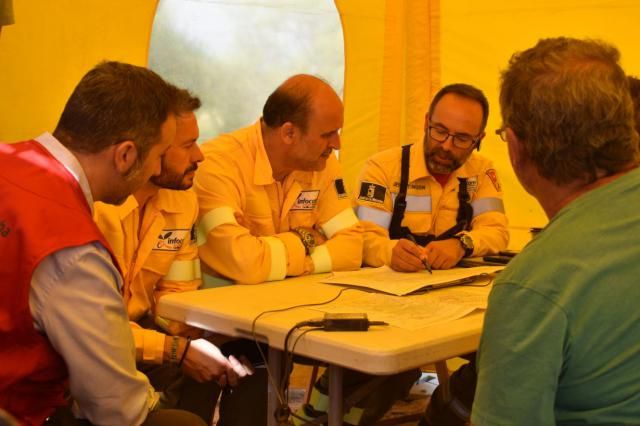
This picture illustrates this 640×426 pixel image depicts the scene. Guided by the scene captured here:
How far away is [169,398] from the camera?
8.07ft

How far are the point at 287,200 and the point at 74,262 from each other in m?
1.53

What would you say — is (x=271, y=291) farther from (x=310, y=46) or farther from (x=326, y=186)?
(x=310, y=46)

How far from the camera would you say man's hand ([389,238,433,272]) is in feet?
8.95

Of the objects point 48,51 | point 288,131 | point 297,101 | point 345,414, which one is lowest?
point 345,414

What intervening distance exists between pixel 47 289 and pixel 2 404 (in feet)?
0.81

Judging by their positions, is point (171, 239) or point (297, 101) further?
point (297, 101)

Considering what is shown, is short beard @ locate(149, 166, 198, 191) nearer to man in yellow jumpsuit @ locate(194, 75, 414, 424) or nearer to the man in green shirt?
man in yellow jumpsuit @ locate(194, 75, 414, 424)

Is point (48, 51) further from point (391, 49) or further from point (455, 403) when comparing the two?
point (455, 403)

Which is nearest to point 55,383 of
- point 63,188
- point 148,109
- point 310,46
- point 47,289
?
point 47,289

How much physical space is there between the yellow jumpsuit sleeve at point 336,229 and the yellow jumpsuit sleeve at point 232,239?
146mm

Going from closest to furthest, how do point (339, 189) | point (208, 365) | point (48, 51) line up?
point (208, 365), point (339, 189), point (48, 51)

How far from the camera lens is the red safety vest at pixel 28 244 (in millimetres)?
1522

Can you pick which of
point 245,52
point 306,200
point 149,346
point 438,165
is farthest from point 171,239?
point 245,52

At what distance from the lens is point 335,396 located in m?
1.99
